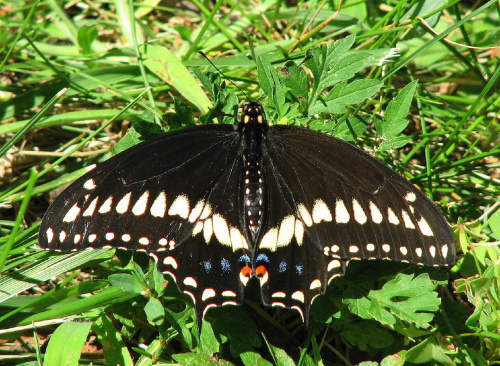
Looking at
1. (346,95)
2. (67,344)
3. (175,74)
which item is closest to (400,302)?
(346,95)

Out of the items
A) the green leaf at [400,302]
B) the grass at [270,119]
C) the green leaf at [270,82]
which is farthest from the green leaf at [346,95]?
the green leaf at [400,302]

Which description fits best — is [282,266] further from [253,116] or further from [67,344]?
[67,344]

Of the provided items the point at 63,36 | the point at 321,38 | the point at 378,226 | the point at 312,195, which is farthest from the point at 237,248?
the point at 63,36

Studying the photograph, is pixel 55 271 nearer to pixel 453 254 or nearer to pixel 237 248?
pixel 237 248

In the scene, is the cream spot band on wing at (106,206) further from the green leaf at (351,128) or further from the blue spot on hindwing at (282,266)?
the green leaf at (351,128)

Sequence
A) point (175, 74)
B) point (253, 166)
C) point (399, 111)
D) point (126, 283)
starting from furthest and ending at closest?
point (175, 74), point (399, 111), point (253, 166), point (126, 283)

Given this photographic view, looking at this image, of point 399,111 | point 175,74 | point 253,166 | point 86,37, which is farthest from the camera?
point 86,37
